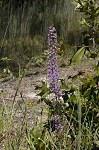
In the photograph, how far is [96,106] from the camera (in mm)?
2414

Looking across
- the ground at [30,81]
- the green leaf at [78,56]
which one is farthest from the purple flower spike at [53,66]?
the ground at [30,81]

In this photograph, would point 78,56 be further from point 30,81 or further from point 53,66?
point 30,81

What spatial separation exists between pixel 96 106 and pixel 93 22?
479 millimetres

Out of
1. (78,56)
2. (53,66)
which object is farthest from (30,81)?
(53,66)

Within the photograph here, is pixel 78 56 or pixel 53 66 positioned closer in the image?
pixel 53 66

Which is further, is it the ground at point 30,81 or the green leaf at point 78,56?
the ground at point 30,81

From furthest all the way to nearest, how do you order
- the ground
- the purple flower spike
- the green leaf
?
the ground → the green leaf → the purple flower spike

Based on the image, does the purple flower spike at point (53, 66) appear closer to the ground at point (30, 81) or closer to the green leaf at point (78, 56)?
the green leaf at point (78, 56)

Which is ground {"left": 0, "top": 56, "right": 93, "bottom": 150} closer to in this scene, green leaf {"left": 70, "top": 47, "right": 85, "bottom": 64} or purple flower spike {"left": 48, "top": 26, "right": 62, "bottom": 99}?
green leaf {"left": 70, "top": 47, "right": 85, "bottom": 64}

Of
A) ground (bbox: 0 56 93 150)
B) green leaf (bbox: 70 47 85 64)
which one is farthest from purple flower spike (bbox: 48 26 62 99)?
ground (bbox: 0 56 93 150)

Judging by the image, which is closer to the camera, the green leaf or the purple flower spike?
the purple flower spike

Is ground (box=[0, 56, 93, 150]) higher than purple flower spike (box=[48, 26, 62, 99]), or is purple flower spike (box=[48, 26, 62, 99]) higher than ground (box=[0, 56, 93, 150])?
purple flower spike (box=[48, 26, 62, 99])

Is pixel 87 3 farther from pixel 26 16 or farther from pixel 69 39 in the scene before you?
pixel 26 16

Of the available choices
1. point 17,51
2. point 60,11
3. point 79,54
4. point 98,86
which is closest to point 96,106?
point 98,86
